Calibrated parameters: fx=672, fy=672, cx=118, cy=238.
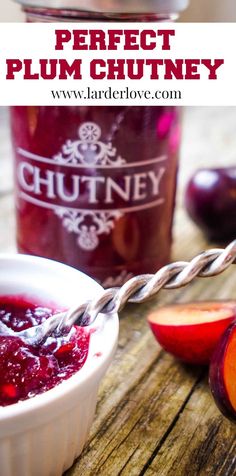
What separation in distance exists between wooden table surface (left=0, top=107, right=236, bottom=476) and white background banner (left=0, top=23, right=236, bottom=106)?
293mm

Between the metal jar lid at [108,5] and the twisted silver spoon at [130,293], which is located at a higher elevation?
the metal jar lid at [108,5]

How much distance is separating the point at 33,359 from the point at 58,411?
7cm

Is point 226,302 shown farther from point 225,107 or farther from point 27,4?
point 225,107

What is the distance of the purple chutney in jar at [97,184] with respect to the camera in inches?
32.5

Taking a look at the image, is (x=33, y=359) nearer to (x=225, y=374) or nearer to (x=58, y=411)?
(x=58, y=411)

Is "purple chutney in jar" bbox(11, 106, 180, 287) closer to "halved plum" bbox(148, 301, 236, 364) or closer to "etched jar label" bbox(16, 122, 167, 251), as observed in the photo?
"etched jar label" bbox(16, 122, 167, 251)

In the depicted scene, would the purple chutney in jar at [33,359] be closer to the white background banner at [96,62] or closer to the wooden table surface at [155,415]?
the wooden table surface at [155,415]

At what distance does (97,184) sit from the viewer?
2.78 feet

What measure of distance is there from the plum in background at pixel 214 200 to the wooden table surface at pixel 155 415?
108 mm

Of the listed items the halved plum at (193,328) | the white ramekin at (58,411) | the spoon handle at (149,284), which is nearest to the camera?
the white ramekin at (58,411)

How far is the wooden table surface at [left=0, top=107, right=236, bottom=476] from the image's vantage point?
2.15 ft

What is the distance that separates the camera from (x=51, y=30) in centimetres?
80

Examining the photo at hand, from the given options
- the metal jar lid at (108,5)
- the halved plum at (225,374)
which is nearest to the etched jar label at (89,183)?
the metal jar lid at (108,5)

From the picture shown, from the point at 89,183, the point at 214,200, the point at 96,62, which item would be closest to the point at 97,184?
the point at 89,183
